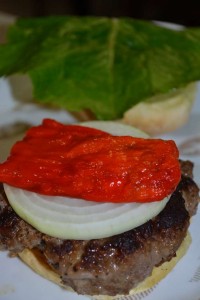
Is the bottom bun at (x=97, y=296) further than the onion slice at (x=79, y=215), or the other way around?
the bottom bun at (x=97, y=296)

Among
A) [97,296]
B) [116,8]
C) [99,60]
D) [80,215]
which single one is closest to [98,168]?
[80,215]

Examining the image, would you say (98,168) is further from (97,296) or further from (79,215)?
(97,296)

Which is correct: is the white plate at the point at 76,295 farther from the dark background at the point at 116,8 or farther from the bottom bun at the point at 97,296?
the dark background at the point at 116,8

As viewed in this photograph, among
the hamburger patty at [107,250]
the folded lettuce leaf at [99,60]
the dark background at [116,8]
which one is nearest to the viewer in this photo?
the hamburger patty at [107,250]

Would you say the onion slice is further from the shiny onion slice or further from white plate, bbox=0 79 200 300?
white plate, bbox=0 79 200 300

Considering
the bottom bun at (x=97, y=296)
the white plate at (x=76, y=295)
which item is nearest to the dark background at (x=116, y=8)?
the white plate at (x=76, y=295)

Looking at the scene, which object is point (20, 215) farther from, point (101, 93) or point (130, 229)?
point (101, 93)

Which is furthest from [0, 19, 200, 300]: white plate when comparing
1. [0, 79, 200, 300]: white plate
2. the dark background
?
the dark background
